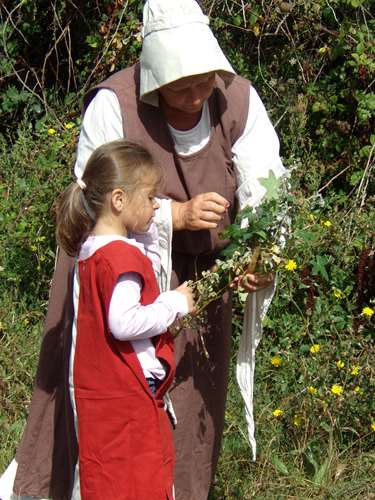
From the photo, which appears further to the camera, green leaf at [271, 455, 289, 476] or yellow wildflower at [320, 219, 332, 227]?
yellow wildflower at [320, 219, 332, 227]

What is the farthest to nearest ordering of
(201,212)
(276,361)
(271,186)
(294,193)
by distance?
(276,361), (294,193), (271,186), (201,212)

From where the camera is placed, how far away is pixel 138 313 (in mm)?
2494

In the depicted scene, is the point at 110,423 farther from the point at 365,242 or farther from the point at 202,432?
the point at 365,242

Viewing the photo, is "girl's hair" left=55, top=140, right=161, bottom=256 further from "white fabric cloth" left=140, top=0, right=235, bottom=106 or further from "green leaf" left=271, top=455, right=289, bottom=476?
"green leaf" left=271, top=455, right=289, bottom=476

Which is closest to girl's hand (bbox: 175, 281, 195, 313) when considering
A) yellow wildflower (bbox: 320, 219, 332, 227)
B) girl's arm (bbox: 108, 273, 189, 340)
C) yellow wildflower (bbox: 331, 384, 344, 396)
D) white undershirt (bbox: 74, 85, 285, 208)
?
girl's arm (bbox: 108, 273, 189, 340)

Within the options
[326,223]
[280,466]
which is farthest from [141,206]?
[326,223]

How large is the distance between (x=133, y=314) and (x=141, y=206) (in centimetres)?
30

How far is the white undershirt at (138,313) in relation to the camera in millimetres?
2479

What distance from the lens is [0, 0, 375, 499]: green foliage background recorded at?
3.59 meters

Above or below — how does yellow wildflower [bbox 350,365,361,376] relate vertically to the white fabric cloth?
below

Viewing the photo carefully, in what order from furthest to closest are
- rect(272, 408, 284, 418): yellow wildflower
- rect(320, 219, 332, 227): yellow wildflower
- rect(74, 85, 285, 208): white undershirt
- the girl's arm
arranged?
1. rect(320, 219, 332, 227): yellow wildflower
2. rect(272, 408, 284, 418): yellow wildflower
3. rect(74, 85, 285, 208): white undershirt
4. the girl's arm

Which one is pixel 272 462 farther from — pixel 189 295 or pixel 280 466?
pixel 189 295

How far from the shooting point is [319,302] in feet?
13.0

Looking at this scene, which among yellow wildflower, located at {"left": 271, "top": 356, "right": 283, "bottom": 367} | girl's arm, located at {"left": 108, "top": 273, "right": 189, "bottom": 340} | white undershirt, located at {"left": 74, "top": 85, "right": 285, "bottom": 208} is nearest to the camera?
girl's arm, located at {"left": 108, "top": 273, "right": 189, "bottom": 340}
